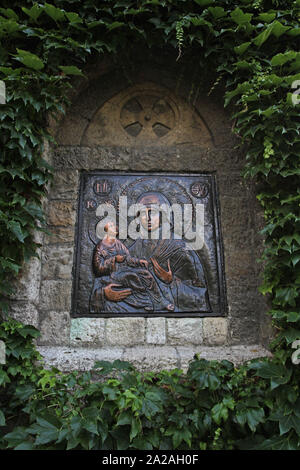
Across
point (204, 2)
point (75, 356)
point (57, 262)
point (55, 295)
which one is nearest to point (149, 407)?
point (75, 356)

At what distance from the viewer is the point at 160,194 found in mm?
3023

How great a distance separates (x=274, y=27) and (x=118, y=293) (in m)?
2.40

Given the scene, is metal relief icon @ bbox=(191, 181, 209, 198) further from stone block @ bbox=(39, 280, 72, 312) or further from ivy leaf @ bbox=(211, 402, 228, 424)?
ivy leaf @ bbox=(211, 402, 228, 424)

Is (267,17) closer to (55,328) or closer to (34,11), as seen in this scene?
(34,11)

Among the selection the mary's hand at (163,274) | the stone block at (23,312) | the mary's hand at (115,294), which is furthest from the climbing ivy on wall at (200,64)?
the mary's hand at (163,274)

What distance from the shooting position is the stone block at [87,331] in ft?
8.66

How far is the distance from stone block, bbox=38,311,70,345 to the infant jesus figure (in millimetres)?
359

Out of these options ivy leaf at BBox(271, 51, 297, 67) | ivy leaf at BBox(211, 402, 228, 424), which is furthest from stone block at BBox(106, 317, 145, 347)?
ivy leaf at BBox(271, 51, 297, 67)

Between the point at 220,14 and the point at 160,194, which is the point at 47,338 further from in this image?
the point at 220,14

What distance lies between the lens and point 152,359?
2.42 metres

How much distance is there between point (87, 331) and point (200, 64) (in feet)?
8.15

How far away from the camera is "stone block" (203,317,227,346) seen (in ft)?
8.78
